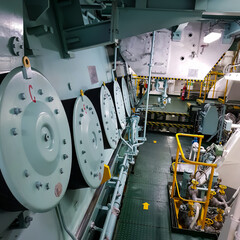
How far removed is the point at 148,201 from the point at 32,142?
143 inches

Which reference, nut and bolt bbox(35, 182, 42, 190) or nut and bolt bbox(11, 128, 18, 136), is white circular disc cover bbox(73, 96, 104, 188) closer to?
nut and bolt bbox(35, 182, 42, 190)

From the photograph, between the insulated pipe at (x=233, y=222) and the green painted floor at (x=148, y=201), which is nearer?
the insulated pipe at (x=233, y=222)

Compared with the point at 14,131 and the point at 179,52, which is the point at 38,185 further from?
the point at 179,52

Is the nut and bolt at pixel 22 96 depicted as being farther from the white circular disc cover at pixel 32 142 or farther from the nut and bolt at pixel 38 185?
the nut and bolt at pixel 38 185

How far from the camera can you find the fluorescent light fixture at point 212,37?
12.6 ft

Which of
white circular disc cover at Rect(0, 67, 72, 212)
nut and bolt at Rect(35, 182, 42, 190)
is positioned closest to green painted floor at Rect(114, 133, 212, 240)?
white circular disc cover at Rect(0, 67, 72, 212)

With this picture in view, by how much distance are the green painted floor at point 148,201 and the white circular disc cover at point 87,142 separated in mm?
2051

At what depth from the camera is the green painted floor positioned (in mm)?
3232

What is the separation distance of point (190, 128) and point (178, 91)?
517 centimetres

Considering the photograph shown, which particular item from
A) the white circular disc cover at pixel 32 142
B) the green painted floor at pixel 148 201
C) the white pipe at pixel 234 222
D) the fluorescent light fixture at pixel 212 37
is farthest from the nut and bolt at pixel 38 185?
the fluorescent light fixture at pixel 212 37

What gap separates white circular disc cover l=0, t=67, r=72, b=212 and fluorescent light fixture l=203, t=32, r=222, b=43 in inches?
149

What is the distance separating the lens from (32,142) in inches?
34.5

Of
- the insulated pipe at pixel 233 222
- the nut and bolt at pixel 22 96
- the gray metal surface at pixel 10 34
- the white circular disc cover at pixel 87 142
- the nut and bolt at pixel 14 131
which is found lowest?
the insulated pipe at pixel 233 222

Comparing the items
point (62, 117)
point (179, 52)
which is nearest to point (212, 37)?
point (179, 52)
